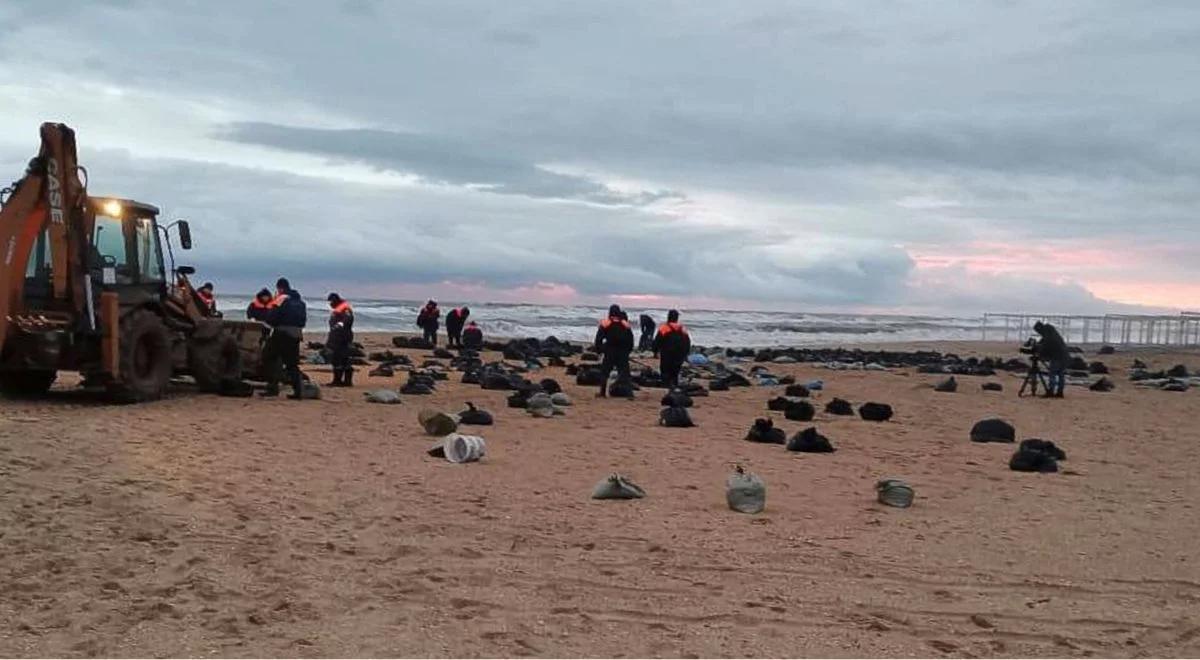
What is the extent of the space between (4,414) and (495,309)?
255 ft

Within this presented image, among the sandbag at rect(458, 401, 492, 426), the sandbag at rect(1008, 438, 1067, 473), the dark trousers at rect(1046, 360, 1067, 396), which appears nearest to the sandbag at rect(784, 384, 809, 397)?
the dark trousers at rect(1046, 360, 1067, 396)

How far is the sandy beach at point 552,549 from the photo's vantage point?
5500 millimetres

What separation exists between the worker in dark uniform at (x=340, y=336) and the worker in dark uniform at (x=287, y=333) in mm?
1537

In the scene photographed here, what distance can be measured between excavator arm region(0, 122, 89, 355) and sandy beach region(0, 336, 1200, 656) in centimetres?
149

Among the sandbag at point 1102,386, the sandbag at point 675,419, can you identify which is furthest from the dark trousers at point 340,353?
the sandbag at point 1102,386

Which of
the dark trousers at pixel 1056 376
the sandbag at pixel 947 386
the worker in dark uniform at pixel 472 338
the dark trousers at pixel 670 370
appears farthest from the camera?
the worker in dark uniform at pixel 472 338

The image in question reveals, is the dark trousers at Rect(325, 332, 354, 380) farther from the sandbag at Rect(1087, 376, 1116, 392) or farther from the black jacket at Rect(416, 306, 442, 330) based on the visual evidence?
the sandbag at Rect(1087, 376, 1116, 392)

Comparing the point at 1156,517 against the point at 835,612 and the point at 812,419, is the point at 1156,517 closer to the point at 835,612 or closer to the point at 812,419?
the point at 835,612

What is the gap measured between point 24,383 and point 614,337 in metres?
8.88

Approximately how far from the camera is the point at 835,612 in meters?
5.98

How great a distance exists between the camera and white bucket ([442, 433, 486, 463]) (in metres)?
10.4

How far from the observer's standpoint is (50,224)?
1301cm

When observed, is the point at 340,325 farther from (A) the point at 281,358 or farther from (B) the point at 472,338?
(B) the point at 472,338

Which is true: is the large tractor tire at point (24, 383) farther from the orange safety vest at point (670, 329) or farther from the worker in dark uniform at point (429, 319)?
the worker in dark uniform at point (429, 319)
